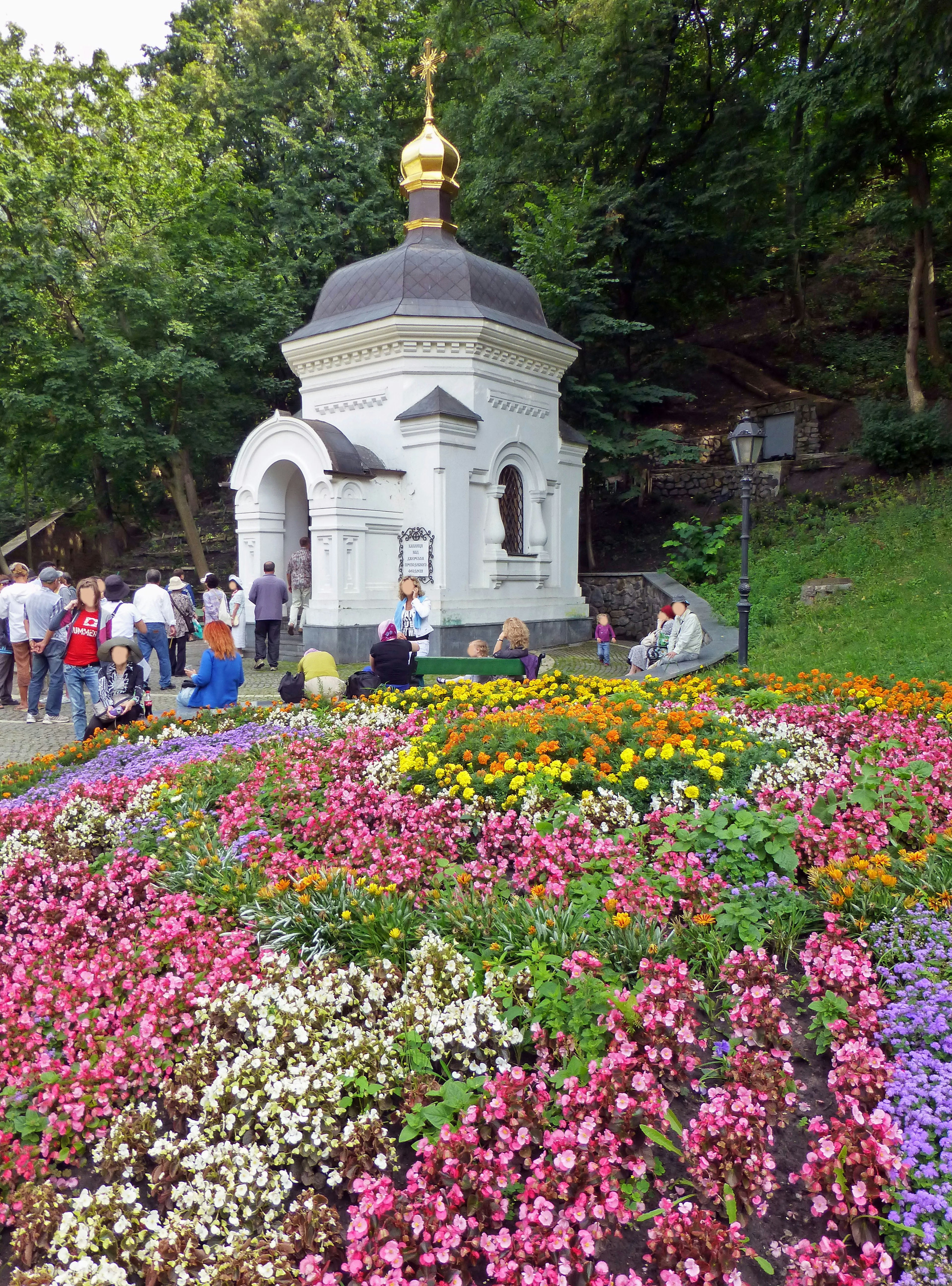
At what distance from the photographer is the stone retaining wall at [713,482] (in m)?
19.6

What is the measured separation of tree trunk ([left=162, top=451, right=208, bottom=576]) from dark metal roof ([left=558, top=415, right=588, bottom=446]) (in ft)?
33.2

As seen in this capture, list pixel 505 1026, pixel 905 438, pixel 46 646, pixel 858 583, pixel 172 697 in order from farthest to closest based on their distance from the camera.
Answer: pixel 905 438
pixel 858 583
pixel 172 697
pixel 46 646
pixel 505 1026

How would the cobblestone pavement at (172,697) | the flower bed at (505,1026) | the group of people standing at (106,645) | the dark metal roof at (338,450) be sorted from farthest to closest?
the dark metal roof at (338,450) → the cobblestone pavement at (172,697) → the group of people standing at (106,645) → the flower bed at (505,1026)

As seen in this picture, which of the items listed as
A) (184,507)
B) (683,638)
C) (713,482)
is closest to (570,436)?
(713,482)

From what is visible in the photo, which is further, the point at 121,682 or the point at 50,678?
the point at 50,678

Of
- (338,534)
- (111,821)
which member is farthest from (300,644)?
(111,821)

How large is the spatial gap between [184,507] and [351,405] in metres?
8.60

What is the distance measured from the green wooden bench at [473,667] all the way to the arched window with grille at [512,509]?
8120mm

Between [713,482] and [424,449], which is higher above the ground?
[713,482]

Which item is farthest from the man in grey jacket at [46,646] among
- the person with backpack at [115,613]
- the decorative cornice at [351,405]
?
the decorative cornice at [351,405]

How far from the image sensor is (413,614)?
934 cm

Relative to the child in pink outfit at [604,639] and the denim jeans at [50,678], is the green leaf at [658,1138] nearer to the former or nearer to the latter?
the denim jeans at [50,678]

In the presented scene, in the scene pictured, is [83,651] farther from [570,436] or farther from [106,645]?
[570,436]

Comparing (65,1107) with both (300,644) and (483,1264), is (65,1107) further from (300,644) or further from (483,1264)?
(300,644)
